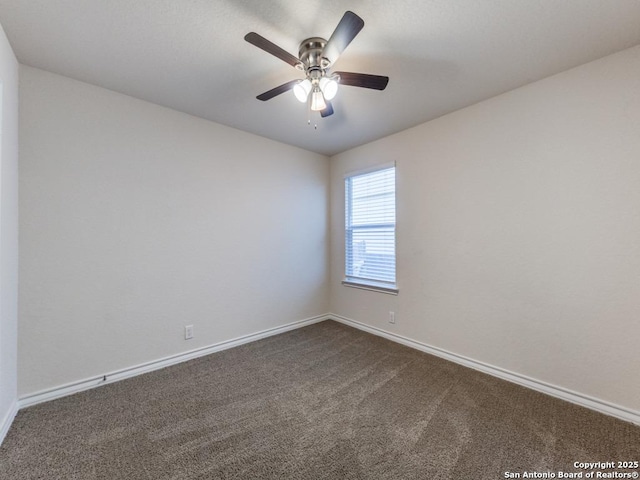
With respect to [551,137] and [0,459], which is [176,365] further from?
[551,137]

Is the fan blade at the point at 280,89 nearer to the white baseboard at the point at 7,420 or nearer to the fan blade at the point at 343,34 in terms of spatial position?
the fan blade at the point at 343,34

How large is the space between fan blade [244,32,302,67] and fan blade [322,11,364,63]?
196mm

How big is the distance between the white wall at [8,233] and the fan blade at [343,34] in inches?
75.6

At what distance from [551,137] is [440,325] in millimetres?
1893

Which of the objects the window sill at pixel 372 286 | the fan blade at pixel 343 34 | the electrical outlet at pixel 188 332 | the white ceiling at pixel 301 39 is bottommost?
the electrical outlet at pixel 188 332

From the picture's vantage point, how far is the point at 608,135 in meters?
1.88

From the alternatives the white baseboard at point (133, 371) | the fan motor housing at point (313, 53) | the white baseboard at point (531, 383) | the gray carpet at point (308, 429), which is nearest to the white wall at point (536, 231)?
the white baseboard at point (531, 383)

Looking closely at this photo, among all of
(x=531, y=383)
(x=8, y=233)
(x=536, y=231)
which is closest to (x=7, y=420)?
(x=8, y=233)

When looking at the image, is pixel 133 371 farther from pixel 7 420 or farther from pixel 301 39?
pixel 301 39

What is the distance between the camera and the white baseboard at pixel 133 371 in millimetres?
1992

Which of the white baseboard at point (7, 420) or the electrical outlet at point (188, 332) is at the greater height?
the electrical outlet at point (188, 332)

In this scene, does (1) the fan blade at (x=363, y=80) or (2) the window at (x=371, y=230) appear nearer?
(1) the fan blade at (x=363, y=80)

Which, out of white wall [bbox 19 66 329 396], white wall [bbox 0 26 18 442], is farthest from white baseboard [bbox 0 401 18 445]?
white wall [bbox 19 66 329 396]

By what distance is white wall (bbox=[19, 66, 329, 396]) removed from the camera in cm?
201
